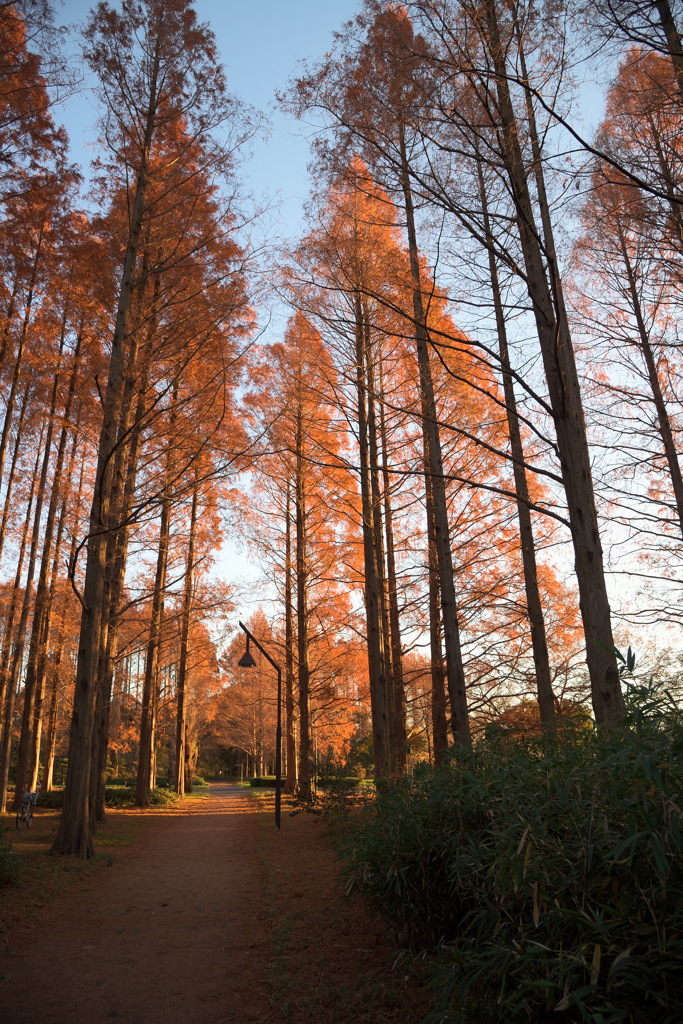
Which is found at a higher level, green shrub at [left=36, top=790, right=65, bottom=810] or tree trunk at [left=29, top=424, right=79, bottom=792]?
tree trunk at [left=29, top=424, right=79, bottom=792]

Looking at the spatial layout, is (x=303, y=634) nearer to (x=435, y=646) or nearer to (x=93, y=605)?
(x=435, y=646)

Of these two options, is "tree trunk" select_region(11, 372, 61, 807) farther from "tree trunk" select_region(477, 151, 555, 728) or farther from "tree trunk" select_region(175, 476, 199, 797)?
"tree trunk" select_region(477, 151, 555, 728)

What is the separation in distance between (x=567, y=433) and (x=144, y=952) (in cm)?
491

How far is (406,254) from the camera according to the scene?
9000 mm

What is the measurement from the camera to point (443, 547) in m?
7.60

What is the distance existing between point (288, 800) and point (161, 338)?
43.7ft

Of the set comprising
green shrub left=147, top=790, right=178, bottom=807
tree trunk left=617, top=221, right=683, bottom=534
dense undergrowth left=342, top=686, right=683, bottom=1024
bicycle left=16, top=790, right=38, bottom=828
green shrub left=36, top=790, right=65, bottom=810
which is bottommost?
green shrub left=147, top=790, right=178, bottom=807

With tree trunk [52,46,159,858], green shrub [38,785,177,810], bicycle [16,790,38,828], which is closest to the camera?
tree trunk [52,46,159,858]

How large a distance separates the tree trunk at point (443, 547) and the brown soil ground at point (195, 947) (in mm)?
2419

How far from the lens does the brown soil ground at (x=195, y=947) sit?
10.8 ft

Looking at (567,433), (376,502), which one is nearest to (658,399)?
(376,502)

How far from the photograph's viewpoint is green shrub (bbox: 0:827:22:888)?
5.68 m

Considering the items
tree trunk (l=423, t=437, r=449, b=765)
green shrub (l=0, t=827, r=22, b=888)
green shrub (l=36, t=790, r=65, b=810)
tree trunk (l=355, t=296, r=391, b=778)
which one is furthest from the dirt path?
green shrub (l=36, t=790, r=65, b=810)

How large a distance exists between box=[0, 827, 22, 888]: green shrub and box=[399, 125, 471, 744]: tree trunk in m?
4.75
